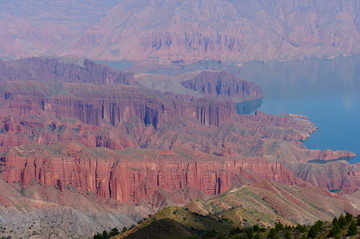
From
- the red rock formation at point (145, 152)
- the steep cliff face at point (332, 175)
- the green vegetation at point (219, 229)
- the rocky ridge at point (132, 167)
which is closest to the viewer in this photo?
the green vegetation at point (219, 229)

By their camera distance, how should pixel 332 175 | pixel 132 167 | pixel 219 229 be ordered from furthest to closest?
1. pixel 332 175
2. pixel 132 167
3. pixel 219 229

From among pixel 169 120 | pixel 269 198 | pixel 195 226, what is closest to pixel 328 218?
pixel 269 198

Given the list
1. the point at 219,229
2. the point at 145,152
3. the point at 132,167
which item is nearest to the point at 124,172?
the point at 132,167

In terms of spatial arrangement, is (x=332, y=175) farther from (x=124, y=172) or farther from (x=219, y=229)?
(x=219, y=229)

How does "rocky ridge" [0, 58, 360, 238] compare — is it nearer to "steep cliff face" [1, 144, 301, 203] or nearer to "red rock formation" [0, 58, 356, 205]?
"steep cliff face" [1, 144, 301, 203]

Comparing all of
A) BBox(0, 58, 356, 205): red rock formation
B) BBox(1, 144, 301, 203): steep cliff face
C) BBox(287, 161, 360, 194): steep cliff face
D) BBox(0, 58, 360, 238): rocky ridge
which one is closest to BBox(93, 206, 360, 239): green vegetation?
BBox(0, 58, 360, 238): rocky ridge

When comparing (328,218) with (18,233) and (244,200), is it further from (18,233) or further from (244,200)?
(18,233)

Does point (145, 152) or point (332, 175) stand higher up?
point (145, 152)

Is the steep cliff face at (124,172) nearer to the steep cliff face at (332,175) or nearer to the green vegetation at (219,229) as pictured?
the steep cliff face at (332,175)

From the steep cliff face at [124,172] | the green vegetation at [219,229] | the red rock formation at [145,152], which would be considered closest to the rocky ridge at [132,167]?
the steep cliff face at [124,172]
